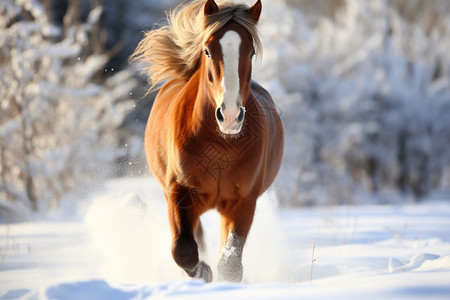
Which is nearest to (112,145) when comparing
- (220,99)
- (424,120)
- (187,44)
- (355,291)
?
(187,44)

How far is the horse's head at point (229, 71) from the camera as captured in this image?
8.88 ft

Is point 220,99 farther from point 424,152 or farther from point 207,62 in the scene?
point 424,152

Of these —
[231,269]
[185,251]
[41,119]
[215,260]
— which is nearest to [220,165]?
[185,251]

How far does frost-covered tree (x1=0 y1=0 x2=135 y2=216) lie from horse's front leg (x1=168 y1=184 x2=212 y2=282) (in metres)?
5.34

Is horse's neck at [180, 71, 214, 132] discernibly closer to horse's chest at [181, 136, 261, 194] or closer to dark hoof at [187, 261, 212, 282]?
horse's chest at [181, 136, 261, 194]

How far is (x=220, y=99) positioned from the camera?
2764 millimetres

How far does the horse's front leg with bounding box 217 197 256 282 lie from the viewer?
3.21m

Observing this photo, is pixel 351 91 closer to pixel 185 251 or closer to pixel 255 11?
pixel 255 11

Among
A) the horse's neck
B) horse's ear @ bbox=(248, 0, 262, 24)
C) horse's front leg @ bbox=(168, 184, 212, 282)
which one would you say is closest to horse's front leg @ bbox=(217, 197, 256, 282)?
horse's front leg @ bbox=(168, 184, 212, 282)

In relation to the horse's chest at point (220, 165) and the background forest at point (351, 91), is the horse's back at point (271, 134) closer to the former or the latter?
the horse's chest at point (220, 165)

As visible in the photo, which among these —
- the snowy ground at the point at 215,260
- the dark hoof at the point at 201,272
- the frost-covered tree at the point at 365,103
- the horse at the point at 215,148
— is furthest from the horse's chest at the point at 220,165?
the frost-covered tree at the point at 365,103

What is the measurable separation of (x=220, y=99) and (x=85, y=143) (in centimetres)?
724

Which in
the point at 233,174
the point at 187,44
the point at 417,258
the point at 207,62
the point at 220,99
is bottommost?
the point at 417,258

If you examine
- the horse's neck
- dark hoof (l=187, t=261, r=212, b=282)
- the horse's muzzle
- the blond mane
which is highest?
the blond mane
